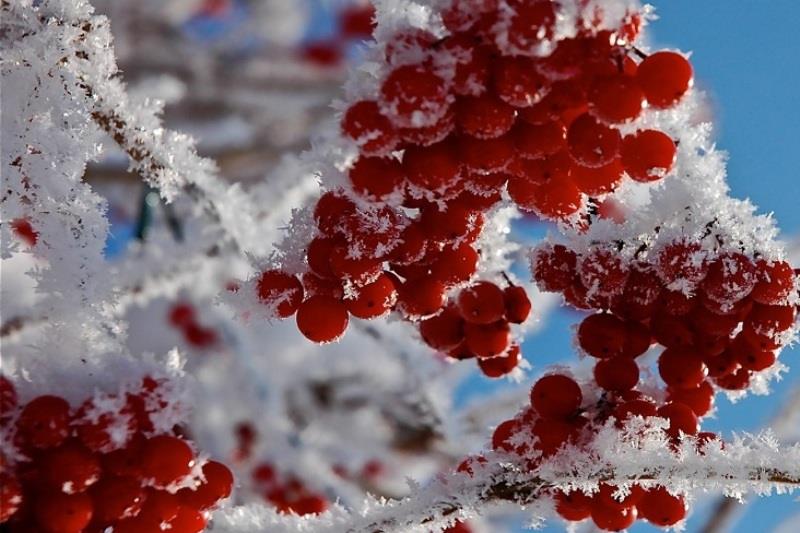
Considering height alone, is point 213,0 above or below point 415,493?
above

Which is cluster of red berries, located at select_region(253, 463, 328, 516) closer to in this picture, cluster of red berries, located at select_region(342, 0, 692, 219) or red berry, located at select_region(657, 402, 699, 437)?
red berry, located at select_region(657, 402, 699, 437)

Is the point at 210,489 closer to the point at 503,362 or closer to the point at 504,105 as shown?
the point at 503,362

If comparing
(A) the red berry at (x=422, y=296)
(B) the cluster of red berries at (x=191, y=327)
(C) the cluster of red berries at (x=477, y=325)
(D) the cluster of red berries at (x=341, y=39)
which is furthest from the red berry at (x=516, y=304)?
(D) the cluster of red berries at (x=341, y=39)

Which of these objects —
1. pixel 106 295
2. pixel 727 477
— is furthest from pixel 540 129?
pixel 106 295

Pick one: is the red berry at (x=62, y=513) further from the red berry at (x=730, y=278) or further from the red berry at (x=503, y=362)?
the red berry at (x=730, y=278)

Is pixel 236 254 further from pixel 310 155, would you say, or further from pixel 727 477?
pixel 727 477

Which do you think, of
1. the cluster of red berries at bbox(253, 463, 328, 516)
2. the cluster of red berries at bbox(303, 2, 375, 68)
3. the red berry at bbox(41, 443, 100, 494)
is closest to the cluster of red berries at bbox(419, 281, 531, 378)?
the red berry at bbox(41, 443, 100, 494)
